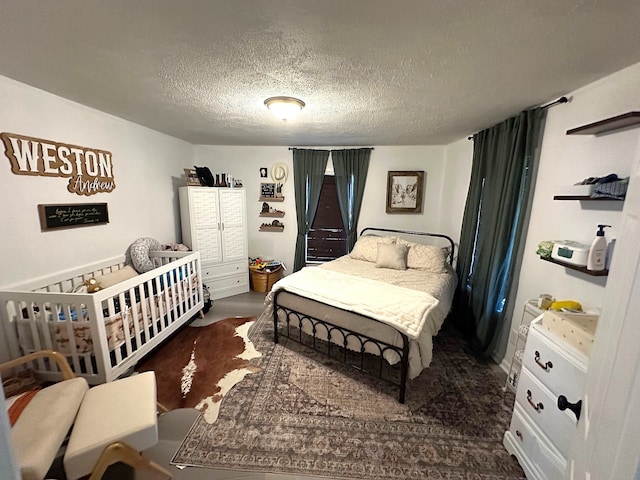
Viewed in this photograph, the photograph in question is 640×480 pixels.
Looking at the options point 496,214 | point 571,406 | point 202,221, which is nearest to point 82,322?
point 202,221

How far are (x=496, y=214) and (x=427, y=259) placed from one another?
1.01 m

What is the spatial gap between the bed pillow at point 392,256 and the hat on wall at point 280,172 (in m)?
1.93

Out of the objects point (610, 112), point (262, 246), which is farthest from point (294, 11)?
point (262, 246)

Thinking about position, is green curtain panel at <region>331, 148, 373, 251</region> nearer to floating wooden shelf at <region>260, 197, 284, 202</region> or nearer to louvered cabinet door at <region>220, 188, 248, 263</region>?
floating wooden shelf at <region>260, 197, 284, 202</region>

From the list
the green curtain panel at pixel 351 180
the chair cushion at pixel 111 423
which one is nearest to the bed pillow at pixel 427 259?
the green curtain panel at pixel 351 180

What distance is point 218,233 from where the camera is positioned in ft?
12.3

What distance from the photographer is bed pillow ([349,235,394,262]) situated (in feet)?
11.8

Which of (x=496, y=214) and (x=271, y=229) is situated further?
(x=271, y=229)

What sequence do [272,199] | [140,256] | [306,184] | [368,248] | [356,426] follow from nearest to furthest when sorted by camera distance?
[356,426], [140,256], [368,248], [306,184], [272,199]

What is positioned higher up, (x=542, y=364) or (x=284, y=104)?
(x=284, y=104)

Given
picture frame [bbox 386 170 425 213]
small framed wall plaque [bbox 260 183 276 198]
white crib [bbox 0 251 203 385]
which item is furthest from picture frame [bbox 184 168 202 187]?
picture frame [bbox 386 170 425 213]

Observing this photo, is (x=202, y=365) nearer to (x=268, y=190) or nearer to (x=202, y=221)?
(x=202, y=221)

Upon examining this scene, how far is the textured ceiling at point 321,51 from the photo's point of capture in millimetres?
1045

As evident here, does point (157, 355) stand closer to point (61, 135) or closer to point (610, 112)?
point (61, 135)
